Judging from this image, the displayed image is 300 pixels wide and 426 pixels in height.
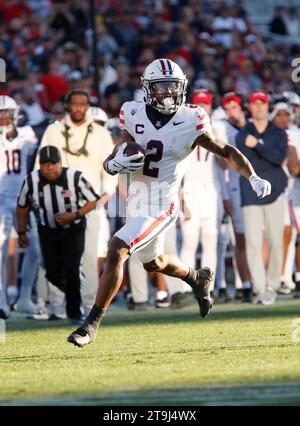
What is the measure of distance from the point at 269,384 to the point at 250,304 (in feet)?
18.4

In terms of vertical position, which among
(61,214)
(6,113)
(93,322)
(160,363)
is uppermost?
(6,113)

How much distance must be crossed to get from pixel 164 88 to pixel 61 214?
2.62 m

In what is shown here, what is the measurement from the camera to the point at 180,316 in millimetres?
11195

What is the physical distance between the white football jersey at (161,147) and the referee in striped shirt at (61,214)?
223 centimetres

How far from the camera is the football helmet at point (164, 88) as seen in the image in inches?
337

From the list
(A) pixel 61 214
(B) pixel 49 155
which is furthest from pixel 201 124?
(A) pixel 61 214

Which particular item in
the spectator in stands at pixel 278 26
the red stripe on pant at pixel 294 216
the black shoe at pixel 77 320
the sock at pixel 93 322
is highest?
the spectator in stands at pixel 278 26

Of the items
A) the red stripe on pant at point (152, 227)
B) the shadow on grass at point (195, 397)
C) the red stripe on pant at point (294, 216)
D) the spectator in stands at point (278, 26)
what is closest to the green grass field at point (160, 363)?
the shadow on grass at point (195, 397)

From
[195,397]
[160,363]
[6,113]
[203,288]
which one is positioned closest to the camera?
[195,397]

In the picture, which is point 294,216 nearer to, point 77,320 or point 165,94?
point 77,320

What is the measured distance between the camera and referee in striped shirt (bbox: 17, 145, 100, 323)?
35.4 ft

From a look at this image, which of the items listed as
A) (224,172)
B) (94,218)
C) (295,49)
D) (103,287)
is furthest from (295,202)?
(295,49)

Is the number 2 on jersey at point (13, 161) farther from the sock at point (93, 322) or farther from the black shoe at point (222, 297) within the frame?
the sock at point (93, 322)

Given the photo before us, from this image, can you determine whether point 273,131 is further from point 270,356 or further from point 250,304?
point 270,356
